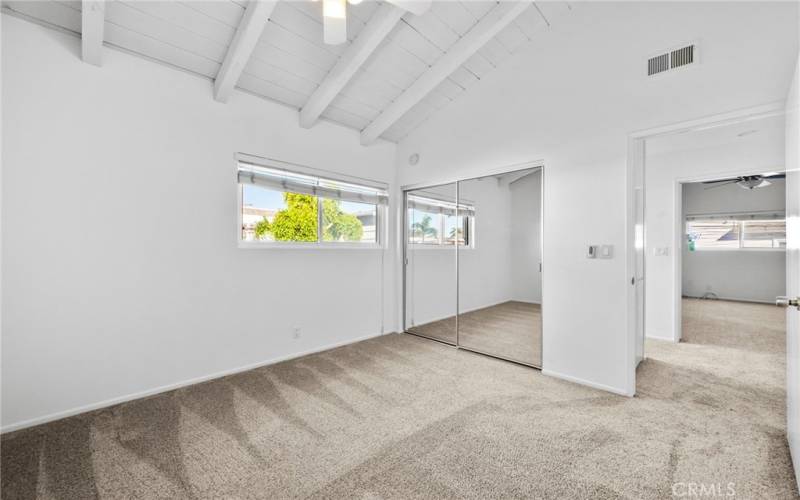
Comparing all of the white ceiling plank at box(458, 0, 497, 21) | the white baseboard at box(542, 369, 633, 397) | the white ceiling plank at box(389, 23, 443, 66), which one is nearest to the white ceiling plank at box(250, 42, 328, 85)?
the white ceiling plank at box(389, 23, 443, 66)

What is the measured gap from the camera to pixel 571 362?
9.67 feet

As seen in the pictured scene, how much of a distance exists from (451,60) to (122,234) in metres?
3.16

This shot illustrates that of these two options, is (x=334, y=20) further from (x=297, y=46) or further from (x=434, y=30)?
(x=434, y=30)

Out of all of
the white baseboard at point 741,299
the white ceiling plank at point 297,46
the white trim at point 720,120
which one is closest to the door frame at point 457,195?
the white trim at point 720,120

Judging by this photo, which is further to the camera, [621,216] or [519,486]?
[621,216]

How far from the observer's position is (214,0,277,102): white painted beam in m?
2.24

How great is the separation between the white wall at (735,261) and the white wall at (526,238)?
6.66m

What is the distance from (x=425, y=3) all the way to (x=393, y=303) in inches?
131

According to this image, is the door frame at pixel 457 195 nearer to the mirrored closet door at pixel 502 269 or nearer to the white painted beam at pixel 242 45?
the mirrored closet door at pixel 502 269

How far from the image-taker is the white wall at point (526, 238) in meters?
3.35

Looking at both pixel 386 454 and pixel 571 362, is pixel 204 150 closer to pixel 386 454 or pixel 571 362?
pixel 386 454

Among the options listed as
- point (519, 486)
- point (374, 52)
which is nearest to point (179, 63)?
point (374, 52)

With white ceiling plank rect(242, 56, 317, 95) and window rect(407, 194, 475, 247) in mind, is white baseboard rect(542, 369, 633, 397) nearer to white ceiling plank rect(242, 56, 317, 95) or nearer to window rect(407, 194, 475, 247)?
window rect(407, 194, 475, 247)

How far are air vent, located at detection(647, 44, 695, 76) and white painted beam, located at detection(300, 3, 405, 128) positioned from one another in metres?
1.98
